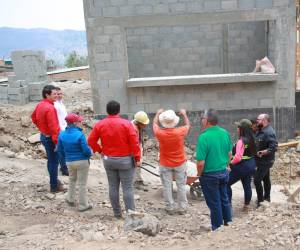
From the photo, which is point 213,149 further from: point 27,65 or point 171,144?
point 27,65

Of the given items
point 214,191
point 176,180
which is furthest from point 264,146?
point 214,191

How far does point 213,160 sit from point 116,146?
47.4 inches

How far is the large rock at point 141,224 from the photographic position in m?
4.77

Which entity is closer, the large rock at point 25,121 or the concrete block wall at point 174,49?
the large rock at point 25,121

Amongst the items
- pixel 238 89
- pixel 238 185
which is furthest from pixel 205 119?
pixel 238 89

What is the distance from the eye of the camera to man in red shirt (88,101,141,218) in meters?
5.22

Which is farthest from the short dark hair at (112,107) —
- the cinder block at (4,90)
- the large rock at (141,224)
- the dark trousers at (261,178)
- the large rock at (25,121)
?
the cinder block at (4,90)

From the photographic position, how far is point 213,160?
198 inches

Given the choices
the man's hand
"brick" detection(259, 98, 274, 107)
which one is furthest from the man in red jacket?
"brick" detection(259, 98, 274, 107)

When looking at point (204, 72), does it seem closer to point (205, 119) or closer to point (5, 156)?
point (5, 156)

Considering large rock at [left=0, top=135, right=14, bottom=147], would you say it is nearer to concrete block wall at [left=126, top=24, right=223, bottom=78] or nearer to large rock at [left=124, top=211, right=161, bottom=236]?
concrete block wall at [left=126, top=24, right=223, bottom=78]

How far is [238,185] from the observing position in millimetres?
8406

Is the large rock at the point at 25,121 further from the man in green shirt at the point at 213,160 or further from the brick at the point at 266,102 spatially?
the man in green shirt at the point at 213,160

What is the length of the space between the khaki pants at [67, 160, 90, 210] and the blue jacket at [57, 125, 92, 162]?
0.25 feet
